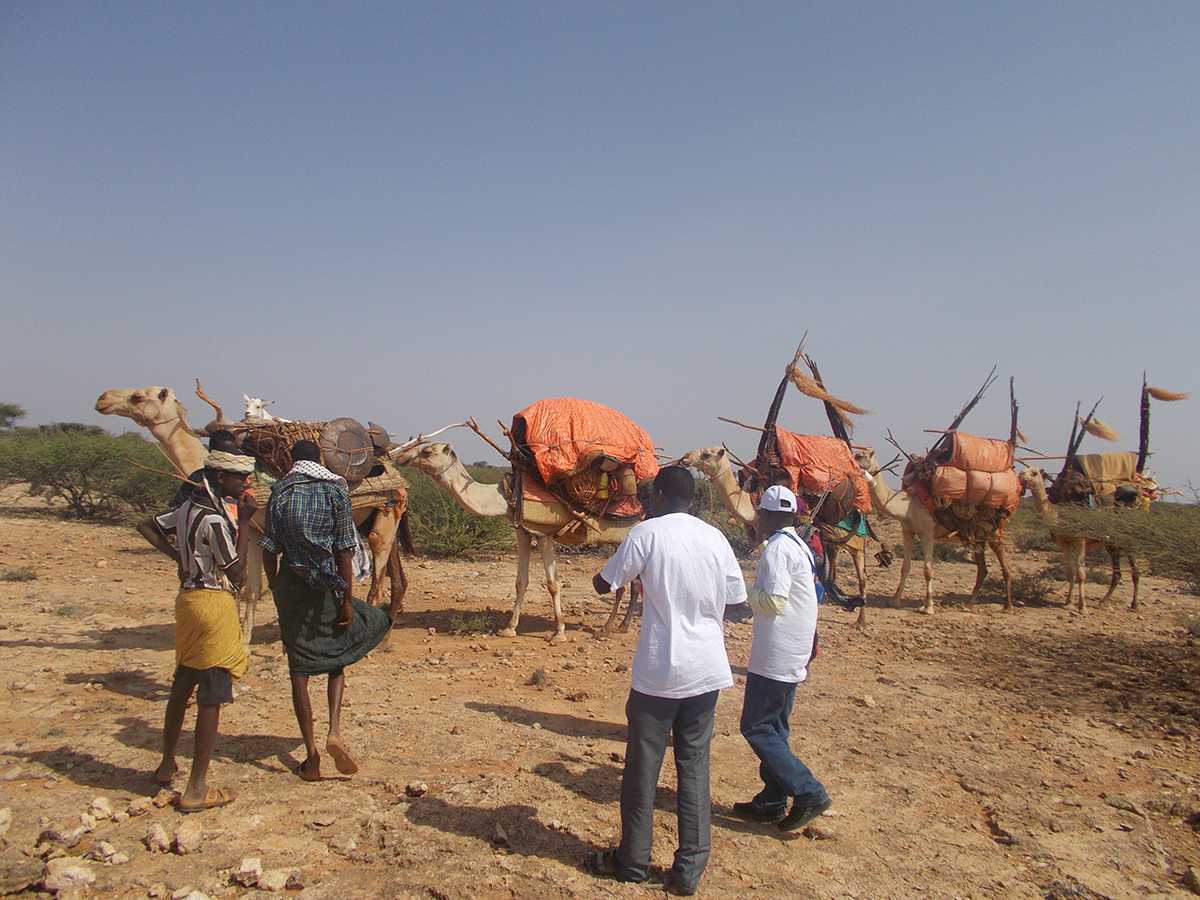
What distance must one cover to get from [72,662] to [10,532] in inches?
357

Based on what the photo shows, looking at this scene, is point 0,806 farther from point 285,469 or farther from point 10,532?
point 10,532

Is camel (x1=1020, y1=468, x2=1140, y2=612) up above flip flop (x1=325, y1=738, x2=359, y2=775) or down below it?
above

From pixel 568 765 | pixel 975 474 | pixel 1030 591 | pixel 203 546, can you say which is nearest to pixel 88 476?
pixel 203 546

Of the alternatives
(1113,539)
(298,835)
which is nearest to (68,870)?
(298,835)

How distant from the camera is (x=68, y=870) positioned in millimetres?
3029

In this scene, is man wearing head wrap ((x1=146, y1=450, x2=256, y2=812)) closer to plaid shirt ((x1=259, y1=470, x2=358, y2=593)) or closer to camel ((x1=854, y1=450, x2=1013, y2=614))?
plaid shirt ((x1=259, y1=470, x2=358, y2=593))

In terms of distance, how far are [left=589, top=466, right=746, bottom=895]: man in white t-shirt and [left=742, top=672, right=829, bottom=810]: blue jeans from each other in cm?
63

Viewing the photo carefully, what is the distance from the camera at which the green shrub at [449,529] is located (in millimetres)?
13680

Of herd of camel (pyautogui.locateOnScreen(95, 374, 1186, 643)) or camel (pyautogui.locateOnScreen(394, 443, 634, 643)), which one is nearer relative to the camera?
herd of camel (pyautogui.locateOnScreen(95, 374, 1186, 643))

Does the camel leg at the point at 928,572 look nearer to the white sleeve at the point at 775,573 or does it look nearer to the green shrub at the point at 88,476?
the white sleeve at the point at 775,573

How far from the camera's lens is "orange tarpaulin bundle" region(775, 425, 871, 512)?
9.18 m

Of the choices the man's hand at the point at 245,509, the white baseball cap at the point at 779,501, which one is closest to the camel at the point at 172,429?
the man's hand at the point at 245,509

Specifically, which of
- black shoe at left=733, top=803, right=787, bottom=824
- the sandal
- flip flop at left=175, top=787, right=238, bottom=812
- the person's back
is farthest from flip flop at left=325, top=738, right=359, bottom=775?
black shoe at left=733, top=803, right=787, bottom=824

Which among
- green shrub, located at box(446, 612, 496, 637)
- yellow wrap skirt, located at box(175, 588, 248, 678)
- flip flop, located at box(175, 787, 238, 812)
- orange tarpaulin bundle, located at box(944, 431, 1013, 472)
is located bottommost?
green shrub, located at box(446, 612, 496, 637)
